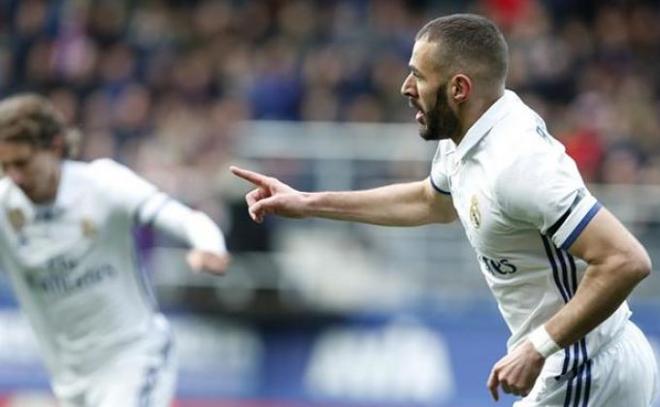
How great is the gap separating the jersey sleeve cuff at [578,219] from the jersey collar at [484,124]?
1.64 feet

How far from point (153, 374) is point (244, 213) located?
6024 millimetres

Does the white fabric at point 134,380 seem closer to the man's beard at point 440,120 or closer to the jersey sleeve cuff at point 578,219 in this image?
the man's beard at point 440,120

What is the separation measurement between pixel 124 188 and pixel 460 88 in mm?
2477

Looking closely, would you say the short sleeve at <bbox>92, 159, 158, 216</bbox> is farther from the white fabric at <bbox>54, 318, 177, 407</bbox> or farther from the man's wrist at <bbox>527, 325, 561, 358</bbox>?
the man's wrist at <bbox>527, 325, 561, 358</bbox>

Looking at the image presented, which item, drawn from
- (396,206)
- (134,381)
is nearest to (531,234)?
(396,206)

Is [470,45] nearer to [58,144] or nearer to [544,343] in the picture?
[544,343]

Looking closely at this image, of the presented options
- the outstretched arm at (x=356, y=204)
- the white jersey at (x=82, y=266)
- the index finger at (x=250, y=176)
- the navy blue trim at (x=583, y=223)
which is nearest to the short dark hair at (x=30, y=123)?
the white jersey at (x=82, y=266)

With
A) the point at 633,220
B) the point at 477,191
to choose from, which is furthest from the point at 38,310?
the point at 633,220

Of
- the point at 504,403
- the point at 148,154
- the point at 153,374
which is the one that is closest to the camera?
the point at 153,374

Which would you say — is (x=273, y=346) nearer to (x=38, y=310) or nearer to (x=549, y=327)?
(x=38, y=310)

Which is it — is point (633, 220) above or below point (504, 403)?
above

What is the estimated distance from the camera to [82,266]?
25.1ft

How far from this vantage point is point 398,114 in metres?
15.3

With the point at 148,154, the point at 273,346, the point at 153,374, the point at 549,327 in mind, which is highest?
the point at 549,327
